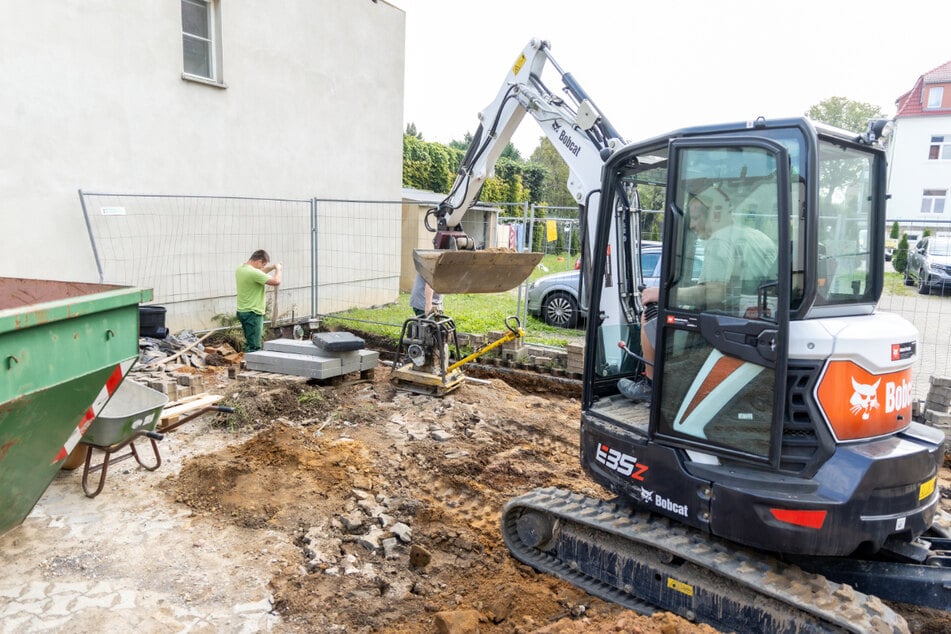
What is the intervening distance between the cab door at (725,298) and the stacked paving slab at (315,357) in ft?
16.2

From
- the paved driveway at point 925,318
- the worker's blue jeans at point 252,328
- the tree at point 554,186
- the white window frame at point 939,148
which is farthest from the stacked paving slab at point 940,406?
the white window frame at point 939,148

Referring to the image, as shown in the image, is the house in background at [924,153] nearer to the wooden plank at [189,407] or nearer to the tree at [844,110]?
the tree at [844,110]

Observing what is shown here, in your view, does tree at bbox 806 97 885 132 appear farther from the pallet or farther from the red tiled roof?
the pallet

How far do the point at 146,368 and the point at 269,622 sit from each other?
16.8 ft

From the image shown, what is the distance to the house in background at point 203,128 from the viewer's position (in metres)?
7.90

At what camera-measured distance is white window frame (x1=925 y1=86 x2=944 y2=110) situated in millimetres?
31891

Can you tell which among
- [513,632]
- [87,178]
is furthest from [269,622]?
[87,178]

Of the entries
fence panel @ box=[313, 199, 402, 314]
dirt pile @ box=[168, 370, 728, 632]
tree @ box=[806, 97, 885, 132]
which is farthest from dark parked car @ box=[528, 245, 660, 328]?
tree @ box=[806, 97, 885, 132]

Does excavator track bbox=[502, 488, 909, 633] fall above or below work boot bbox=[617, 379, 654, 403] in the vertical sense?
below

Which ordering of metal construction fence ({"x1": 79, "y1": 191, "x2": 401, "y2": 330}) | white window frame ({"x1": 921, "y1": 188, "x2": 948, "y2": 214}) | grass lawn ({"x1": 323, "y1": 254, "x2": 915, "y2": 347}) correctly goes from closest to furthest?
metal construction fence ({"x1": 79, "y1": 191, "x2": 401, "y2": 330}), grass lawn ({"x1": 323, "y1": 254, "x2": 915, "y2": 347}), white window frame ({"x1": 921, "y1": 188, "x2": 948, "y2": 214})

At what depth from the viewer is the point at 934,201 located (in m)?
29.2

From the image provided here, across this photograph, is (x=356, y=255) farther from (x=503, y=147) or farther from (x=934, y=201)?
(x=934, y=201)

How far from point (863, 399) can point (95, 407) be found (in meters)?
4.23

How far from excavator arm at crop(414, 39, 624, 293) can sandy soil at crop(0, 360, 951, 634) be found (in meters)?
1.58
